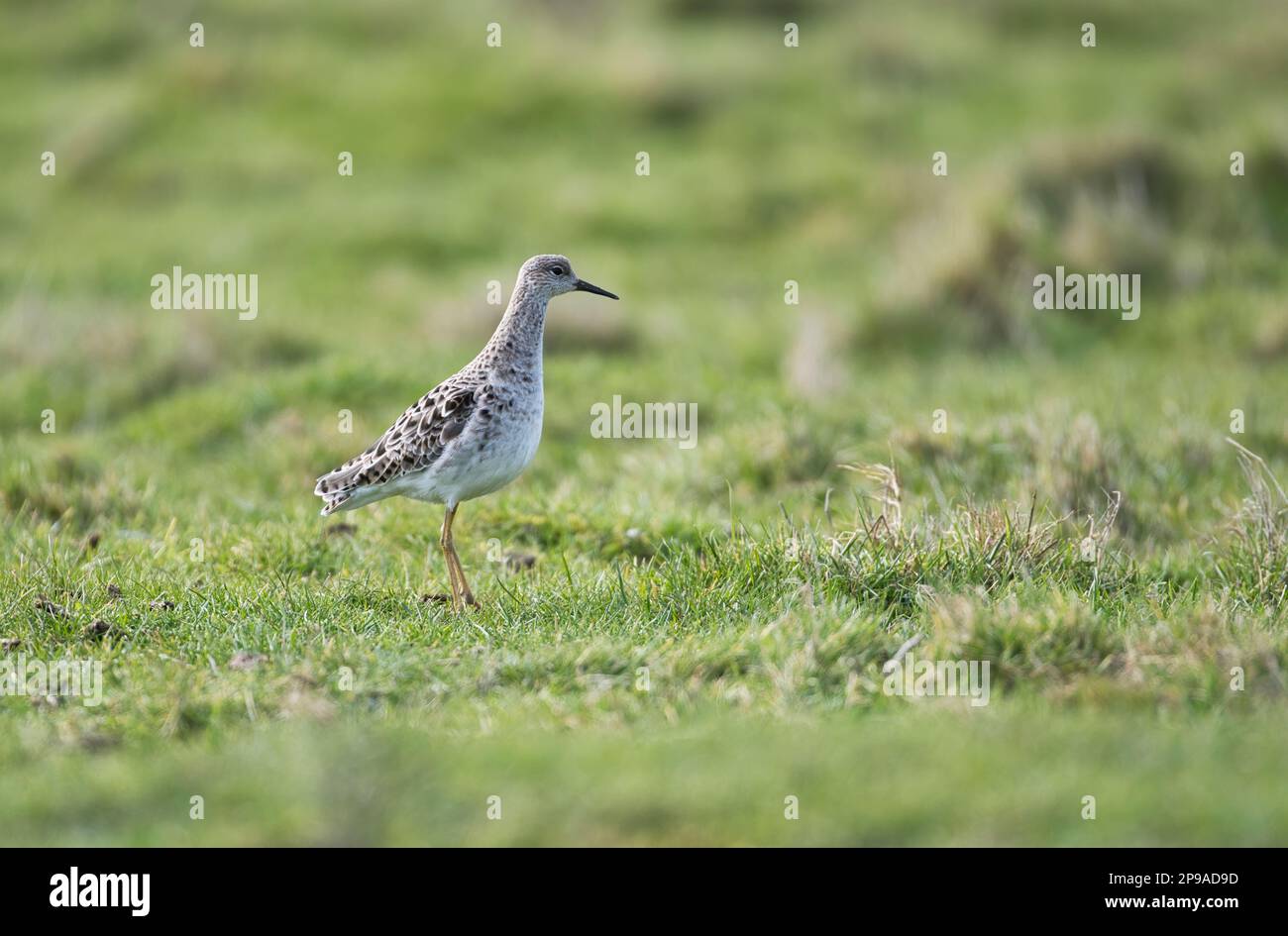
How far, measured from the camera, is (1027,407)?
439 inches

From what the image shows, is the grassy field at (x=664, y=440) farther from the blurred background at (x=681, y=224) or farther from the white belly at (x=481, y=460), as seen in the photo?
the white belly at (x=481, y=460)

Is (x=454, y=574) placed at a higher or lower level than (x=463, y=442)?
lower

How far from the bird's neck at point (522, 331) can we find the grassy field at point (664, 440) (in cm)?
118

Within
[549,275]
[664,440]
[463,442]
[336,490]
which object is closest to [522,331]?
[549,275]

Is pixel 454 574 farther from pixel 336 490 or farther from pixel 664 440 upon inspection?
pixel 664 440

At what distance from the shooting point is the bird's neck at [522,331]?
311 inches

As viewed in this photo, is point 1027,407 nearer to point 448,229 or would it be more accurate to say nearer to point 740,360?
point 740,360

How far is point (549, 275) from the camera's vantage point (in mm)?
8367

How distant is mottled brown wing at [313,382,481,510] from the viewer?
7.56 metres

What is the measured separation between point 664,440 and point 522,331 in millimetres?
3149

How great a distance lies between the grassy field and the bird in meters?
0.51

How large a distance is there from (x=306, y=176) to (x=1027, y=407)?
33.8 feet

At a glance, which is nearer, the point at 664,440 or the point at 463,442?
the point at 463,442

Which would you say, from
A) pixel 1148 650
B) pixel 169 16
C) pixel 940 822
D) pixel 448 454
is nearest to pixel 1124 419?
pixel 1148 650
